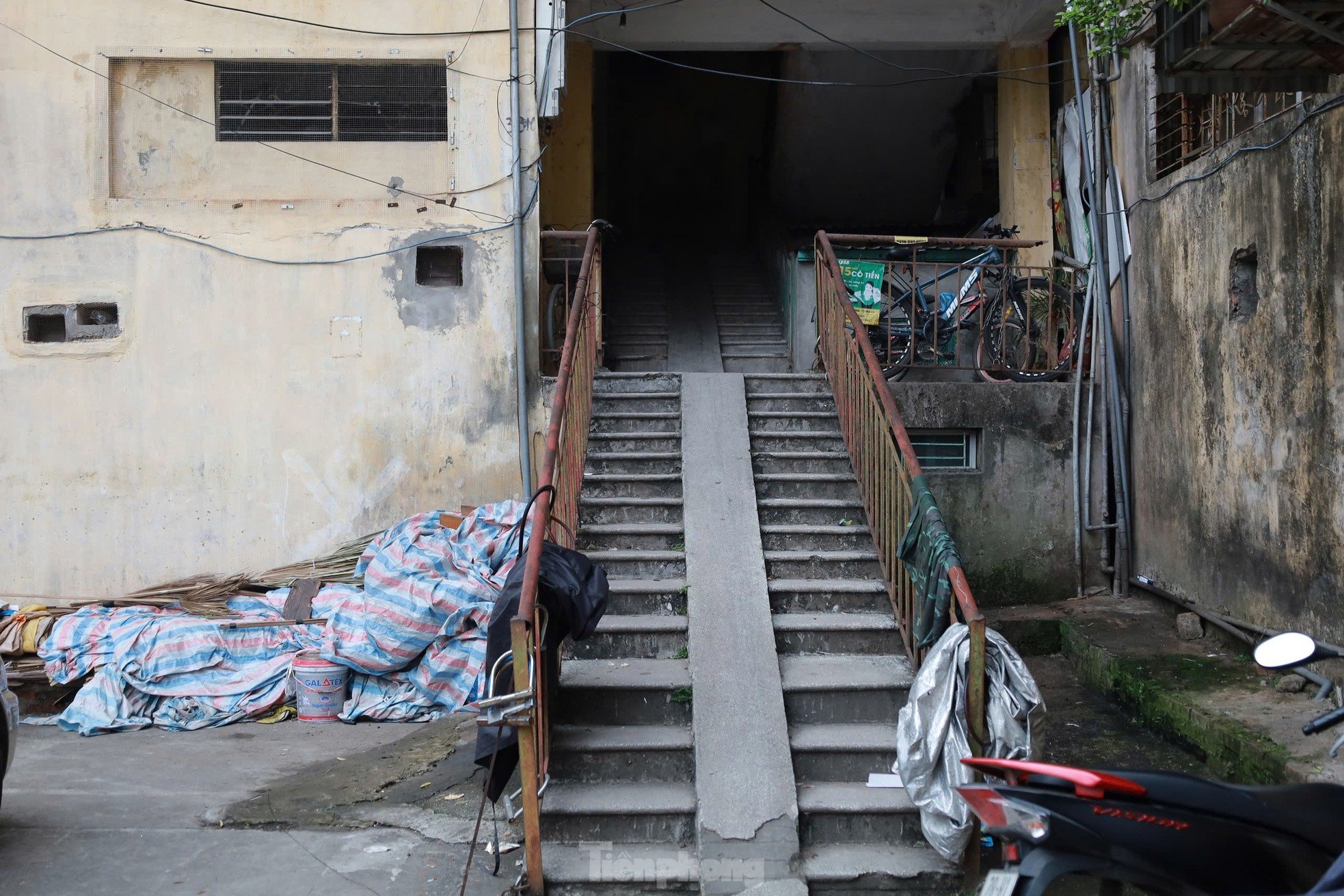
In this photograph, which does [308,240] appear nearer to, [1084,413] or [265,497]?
[265,497]

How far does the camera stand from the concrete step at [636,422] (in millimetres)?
7430

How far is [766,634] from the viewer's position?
5.58 meters

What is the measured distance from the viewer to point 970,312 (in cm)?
914

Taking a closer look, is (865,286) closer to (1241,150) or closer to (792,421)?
(792,421)

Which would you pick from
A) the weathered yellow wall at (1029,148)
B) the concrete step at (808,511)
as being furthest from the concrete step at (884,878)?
the weathered yellow wall at (1029,148)

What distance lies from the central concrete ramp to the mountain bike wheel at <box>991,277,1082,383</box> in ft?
9.52

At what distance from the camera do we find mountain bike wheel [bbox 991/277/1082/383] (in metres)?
8.85

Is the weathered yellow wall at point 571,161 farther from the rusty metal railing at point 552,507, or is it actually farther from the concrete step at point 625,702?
the concrete step at point 625,702

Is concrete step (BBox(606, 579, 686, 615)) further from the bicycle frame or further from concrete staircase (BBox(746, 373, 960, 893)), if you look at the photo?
the bicycle frame

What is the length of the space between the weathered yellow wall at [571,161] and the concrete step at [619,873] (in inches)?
281

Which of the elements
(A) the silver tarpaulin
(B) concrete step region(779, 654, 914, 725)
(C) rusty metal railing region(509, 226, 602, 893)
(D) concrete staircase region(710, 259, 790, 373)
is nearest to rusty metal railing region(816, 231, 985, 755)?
(A) the silver tarpaulin

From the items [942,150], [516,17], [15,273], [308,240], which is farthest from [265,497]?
[942,150]

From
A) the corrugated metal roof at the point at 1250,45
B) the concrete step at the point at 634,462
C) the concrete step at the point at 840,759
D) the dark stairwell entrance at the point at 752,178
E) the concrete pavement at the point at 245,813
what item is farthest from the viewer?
the dark stairwell entrance at the point at 752,178

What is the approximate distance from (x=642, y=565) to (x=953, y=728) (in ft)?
7.73
